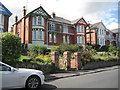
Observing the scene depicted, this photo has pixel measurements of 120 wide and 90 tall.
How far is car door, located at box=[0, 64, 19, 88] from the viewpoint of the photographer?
5184 millimetres

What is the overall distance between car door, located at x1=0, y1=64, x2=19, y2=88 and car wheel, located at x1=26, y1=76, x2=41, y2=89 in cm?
57

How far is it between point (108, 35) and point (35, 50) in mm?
31744

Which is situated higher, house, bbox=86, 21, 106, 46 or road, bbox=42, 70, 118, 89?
house, bbox=86, 21, 106, 46

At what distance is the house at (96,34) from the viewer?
3584 centimetres

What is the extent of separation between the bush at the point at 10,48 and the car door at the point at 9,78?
2.94m

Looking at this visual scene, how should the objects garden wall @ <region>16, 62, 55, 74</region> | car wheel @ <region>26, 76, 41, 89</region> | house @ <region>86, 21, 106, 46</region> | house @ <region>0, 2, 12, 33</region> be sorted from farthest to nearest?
house @ <region>86, 21, 106, 46</region>
house @ <region>0, 2, 12, 33</region>
garden wall @ <region>16, 62, 55, 74</region>
car wheel @ <region>26, 76, 41, 89</region>

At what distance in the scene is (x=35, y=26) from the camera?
77.2 feet

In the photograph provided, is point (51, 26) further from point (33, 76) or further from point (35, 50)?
point (33, 76)

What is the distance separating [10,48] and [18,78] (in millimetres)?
3485

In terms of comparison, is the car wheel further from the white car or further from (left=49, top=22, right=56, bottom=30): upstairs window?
(left=49, top=22, right=56, bottom=30): upstairs window

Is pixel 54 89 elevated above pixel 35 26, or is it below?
below

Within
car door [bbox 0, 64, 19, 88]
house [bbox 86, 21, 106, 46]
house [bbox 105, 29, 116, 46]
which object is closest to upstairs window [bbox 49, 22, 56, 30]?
house [bbox 86, 21, 106, 46]

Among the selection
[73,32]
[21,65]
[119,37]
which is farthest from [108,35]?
[21,65]

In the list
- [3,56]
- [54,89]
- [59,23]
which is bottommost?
[54,89]
